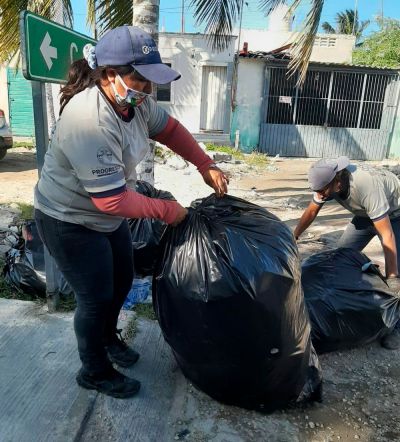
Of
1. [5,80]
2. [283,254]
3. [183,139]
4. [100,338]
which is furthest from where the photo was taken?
[5,80]

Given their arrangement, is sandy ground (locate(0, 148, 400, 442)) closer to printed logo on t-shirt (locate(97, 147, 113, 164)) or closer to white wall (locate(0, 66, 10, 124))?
printed logo on t-shirt (locate(97, 147, 113, 164))

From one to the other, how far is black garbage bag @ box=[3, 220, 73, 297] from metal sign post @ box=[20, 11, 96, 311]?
0.29m

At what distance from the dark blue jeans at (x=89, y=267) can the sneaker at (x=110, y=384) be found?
0.05 meters

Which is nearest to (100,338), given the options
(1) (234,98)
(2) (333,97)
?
(1) (234,98)

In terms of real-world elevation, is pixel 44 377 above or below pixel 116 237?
below

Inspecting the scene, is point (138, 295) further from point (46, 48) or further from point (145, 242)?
point (46, 48)

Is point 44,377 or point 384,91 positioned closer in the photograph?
point 44,377

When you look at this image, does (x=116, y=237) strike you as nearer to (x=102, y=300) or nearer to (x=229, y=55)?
(x=102, y=300)

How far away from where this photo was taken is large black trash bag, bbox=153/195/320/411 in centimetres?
171

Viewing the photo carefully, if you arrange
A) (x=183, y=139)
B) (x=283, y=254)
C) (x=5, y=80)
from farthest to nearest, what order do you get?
(x=5, y=80) → (x=183, y=139) → (x=283, y=254)

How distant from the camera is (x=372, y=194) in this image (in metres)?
2.86

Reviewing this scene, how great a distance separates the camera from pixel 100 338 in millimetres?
1911

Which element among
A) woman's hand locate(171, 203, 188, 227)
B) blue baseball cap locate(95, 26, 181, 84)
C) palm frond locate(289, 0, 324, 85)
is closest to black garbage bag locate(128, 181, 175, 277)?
woman's hand locate(171, 203, 188, 227)

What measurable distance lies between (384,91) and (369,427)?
43.8 feet
